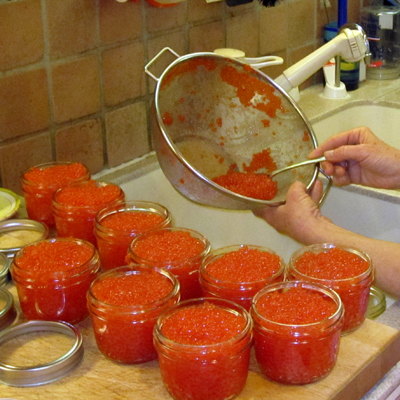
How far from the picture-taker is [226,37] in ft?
5.05

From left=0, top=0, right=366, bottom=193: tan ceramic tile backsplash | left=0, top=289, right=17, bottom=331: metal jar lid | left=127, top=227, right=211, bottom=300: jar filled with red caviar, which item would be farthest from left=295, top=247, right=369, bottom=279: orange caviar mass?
left=0, top=0, right=366, bottom=193: tan ceramic tile backsplash

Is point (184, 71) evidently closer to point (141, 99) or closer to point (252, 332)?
point (141, 99)

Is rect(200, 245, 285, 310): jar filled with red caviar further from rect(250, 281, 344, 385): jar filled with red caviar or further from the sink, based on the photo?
the sink

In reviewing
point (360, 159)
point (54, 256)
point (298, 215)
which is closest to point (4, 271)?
point (54, 256)

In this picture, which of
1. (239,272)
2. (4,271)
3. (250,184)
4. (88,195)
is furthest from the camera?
(250,184)

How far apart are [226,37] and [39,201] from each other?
66cm

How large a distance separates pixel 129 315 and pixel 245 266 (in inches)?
6.3

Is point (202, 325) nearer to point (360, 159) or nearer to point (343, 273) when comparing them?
point (343, 273)

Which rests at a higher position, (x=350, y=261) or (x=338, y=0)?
(x=338, y=0)

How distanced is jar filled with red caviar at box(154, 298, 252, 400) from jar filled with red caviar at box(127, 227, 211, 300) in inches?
4.8

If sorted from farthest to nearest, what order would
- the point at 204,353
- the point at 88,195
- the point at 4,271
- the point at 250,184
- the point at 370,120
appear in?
the point at 370,120, the point at 250,184, the point at 88,195, the point at 4,271, the point at 204,353

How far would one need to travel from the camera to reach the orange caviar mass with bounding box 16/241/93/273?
0.86 meters

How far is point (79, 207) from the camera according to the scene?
1.00 metres

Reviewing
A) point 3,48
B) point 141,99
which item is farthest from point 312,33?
point 3,48
